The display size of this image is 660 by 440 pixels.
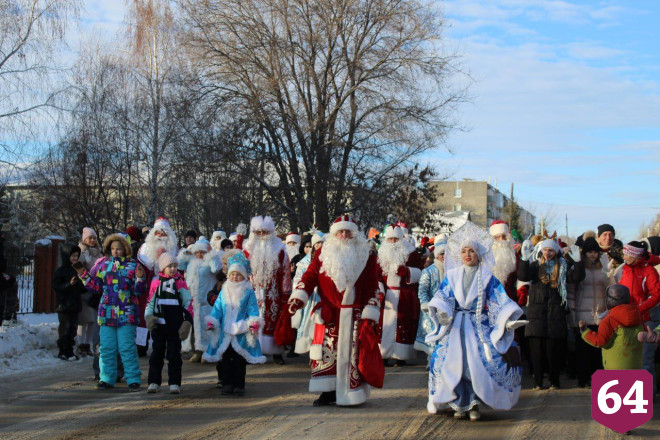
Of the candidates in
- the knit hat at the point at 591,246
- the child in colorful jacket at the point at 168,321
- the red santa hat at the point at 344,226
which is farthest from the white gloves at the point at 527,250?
the child in colorful jacket at the point at 168,321

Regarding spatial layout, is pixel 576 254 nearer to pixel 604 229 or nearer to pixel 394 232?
pixel 604 229

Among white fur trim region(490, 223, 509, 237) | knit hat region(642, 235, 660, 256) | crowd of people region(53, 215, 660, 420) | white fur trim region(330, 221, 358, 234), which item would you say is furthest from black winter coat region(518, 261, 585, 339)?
white fur trim region(330, 221, 358, 234)

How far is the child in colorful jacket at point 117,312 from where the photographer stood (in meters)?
9.24

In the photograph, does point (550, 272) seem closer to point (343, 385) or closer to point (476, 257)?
point (476, 257)

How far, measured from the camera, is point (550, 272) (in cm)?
1005

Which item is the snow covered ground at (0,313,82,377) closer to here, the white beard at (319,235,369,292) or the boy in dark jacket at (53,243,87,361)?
the boy in dark jacket at (53,243,87,361)

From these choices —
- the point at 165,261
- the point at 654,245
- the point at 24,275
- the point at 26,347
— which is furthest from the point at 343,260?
the point at 24,275

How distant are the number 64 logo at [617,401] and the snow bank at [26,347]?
7.54 metres

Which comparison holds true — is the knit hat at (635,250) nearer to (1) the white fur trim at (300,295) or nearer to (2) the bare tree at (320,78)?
(1) the white fur trim at (300,295)

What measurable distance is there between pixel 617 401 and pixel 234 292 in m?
4.40

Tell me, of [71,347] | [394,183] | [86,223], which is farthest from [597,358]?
[86,223]

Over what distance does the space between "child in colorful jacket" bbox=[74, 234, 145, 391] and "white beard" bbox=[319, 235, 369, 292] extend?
7.90 ft

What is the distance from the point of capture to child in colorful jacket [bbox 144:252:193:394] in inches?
354

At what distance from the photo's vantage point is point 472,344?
300 inches
